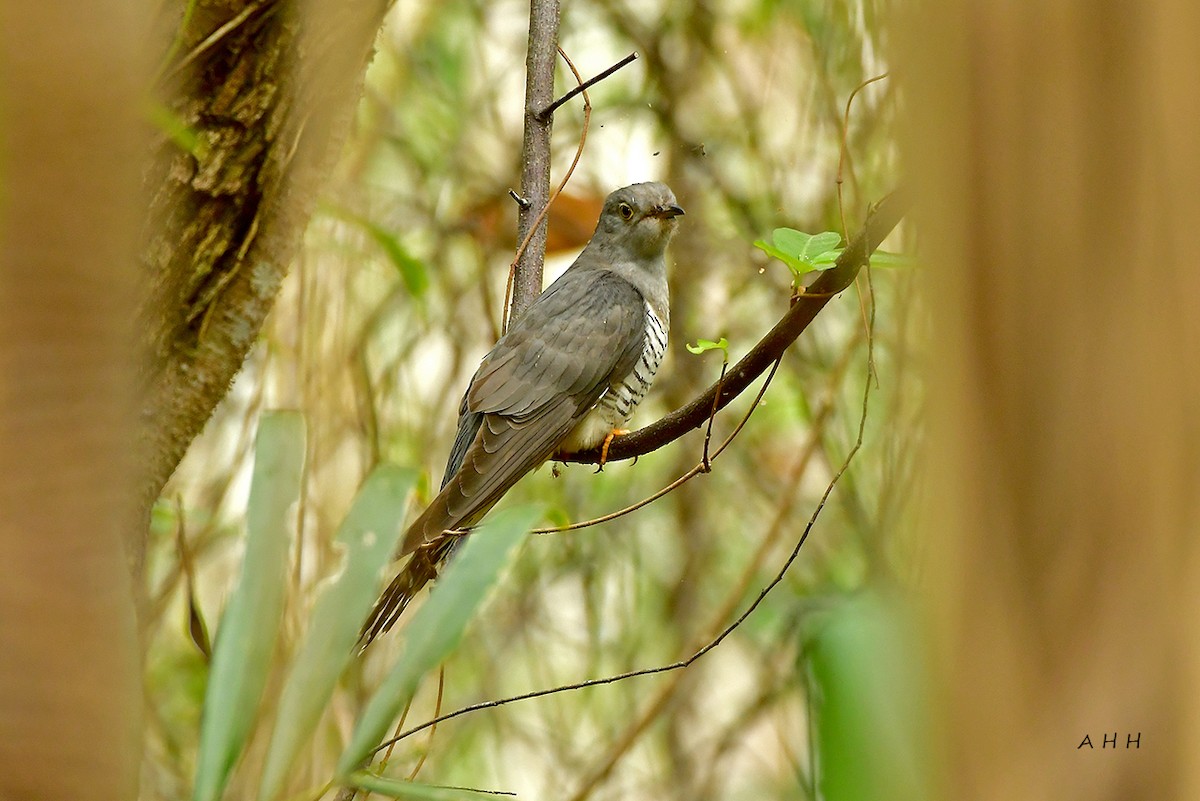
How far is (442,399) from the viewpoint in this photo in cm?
382

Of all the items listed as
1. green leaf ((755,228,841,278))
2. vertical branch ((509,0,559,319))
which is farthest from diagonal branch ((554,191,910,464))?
vertical branch ((509,0,559,319))

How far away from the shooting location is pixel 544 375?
2967mm

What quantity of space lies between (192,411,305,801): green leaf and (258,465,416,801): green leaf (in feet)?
0.15

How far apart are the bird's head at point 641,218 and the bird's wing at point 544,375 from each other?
0.84 ft

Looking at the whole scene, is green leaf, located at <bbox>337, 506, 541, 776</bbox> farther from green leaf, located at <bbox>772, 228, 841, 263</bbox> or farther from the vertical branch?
the vertical branch

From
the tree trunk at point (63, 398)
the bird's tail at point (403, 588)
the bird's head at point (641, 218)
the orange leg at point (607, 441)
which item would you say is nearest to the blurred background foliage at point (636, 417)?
the bird's head at point (641, 218)

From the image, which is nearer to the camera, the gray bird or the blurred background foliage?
the gray bird

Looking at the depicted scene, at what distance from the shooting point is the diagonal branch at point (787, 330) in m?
1.35

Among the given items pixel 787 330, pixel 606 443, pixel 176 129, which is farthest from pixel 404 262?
pixel 787 330

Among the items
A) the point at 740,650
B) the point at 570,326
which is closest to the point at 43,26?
the point at 570,326

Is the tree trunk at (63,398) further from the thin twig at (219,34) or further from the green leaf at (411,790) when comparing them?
the thin twig at (219,34)

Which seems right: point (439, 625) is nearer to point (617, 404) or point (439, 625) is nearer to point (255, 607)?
point (255, 607)

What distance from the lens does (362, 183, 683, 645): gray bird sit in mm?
2754

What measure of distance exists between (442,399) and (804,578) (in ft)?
4.92
